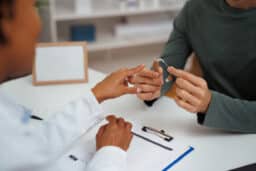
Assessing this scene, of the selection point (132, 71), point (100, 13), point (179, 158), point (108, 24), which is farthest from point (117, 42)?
point (179, 158)

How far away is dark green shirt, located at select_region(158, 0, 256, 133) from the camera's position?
1.04 meters

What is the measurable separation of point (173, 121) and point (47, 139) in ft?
1.50

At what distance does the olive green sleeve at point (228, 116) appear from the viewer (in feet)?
3.29

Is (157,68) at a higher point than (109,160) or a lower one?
higher

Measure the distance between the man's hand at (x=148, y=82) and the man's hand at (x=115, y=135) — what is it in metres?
0.19

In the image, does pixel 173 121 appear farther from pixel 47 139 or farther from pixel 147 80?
pixel 47 139

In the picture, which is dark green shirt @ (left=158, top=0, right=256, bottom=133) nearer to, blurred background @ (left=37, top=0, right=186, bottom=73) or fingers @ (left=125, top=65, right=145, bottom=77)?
fingers @ (left=125, top=65, right=145, bottom=77)

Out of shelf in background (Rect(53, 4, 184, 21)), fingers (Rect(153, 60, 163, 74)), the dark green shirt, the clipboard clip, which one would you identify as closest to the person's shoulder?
the dark green shirt

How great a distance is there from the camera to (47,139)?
0.80 meters

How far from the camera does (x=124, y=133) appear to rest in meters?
0.94

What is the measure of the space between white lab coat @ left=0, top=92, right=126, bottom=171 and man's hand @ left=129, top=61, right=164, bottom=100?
0.27 metres

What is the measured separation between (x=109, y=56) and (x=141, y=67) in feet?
6.31

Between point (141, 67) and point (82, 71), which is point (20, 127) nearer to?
point (141, 67)

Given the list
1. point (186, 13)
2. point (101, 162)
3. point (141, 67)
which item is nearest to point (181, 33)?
point (186, 13)
